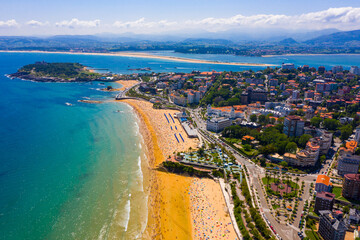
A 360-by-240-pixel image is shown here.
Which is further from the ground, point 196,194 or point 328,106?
point 328,106

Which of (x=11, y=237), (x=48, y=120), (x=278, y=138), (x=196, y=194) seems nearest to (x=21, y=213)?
(x=11, y=237)

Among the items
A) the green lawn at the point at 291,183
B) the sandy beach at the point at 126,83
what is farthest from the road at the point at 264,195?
the sandy beach at the point at 126,83

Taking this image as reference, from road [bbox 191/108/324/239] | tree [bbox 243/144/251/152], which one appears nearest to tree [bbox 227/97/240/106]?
road [bbox 191/108/324/239]

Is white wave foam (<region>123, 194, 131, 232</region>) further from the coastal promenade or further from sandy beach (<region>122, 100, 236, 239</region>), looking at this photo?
the coastal promenade

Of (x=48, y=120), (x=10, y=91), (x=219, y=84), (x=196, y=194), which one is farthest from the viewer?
(x=219, y=84)

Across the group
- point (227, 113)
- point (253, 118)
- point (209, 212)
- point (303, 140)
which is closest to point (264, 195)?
point (209, 212)

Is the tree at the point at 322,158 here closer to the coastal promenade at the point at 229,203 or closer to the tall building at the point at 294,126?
the tall building at the point at 294,126

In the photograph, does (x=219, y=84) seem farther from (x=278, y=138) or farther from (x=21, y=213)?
(x=21, y=213)
